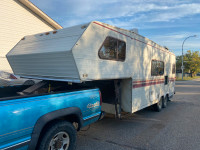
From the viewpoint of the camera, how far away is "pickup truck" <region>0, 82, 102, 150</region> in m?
2.34

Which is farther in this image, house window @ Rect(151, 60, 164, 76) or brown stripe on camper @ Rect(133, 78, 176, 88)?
house window @ Rect(151, 60, 164, 76)

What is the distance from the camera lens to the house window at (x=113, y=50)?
410 centimetres

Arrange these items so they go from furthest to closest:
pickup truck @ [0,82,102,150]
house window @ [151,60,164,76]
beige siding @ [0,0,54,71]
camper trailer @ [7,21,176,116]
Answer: beige siding @ [0,0,54,71], house window @ [151,60,164,76], camper trailer @ [7,21,176,116], pickup truck @ [0,82,102,150]

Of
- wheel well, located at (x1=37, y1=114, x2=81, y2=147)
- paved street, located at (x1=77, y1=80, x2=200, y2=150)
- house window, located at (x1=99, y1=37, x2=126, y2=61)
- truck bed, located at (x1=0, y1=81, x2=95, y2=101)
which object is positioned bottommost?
paved street, located at (x1=77, y1=80, x2=200, y2=150)

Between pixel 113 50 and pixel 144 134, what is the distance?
2672mm

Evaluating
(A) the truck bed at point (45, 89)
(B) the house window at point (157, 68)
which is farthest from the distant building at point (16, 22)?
(B) the house window at point (157, 68)

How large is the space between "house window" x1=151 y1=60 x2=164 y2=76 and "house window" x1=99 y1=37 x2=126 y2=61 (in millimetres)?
2387

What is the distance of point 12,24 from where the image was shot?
9.73 metres

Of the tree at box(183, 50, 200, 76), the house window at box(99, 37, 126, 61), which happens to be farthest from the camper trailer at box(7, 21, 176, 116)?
the tree at box(183, 50, 200, 76)

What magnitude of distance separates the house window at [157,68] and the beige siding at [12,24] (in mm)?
7829

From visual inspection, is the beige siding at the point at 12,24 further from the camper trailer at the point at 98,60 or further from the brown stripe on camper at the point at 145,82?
the brown stripe on camper at the point at 145,82

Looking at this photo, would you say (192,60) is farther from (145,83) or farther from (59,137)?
(59,137)

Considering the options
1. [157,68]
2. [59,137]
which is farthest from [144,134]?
[157,68]

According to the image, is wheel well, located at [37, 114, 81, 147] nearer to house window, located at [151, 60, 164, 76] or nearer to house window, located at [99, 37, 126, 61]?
house window, located at [99, 37, 126, 61]
